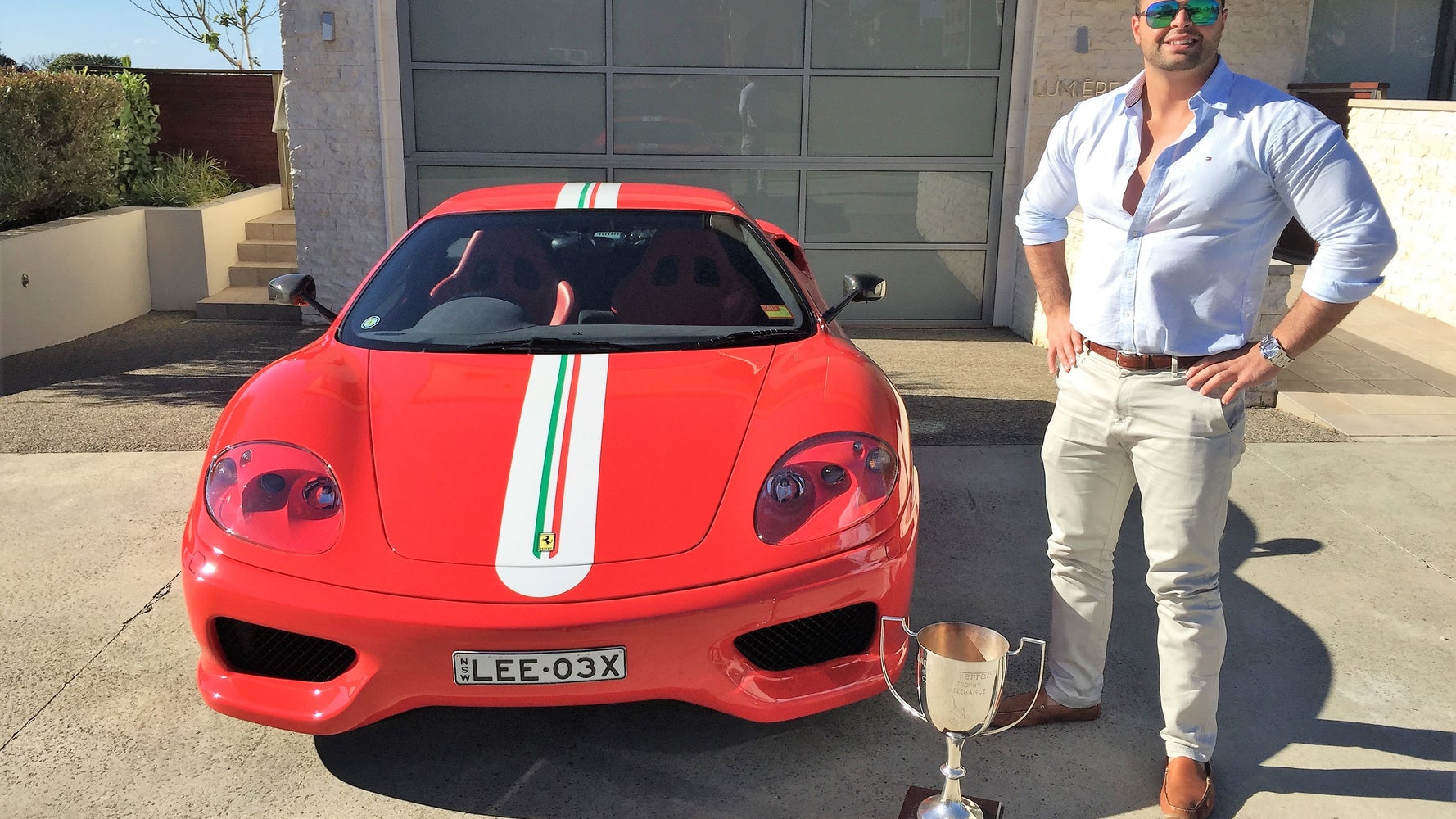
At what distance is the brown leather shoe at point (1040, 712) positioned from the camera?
3.01m

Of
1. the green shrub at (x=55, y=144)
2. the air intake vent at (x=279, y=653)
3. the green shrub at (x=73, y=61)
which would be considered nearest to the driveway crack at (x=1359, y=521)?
the air intake vent at (x=279, y=653)

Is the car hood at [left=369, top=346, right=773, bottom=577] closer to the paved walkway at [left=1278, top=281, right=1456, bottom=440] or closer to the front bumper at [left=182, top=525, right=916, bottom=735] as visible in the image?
A: the front bumper at [left=182, top=525, right=916, bottom=735]

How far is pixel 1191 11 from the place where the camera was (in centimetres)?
246

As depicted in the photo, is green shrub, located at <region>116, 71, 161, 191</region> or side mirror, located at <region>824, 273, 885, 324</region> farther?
green shrub, located at <region>116, 71, 161, 191</region>

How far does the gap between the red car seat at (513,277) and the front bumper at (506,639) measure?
135 cm

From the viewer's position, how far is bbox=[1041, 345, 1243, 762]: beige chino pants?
102 inches

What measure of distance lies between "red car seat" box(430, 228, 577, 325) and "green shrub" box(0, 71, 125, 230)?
20.7ft

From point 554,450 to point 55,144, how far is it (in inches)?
319

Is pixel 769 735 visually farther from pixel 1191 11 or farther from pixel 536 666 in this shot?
pixel 1191 11

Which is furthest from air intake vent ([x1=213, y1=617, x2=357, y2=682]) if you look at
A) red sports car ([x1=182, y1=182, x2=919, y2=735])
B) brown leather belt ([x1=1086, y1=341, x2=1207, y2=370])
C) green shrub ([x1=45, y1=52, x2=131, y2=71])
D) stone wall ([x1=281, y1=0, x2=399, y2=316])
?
green shrub ([x1=45, y1=52, x2=131, y2=71])

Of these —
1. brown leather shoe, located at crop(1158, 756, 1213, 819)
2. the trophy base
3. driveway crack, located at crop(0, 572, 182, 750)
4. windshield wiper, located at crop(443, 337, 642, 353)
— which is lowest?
driveway crack, located at crop(0, 572, 182, 750)

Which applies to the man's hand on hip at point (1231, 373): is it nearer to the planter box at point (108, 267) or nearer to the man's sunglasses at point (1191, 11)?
the man's sunglasses at point (1191, 11)

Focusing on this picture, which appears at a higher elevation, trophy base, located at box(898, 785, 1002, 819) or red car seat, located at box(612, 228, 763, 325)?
red car seat, located at box(612, 228, 763, 325)

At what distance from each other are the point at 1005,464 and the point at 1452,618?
1981mm
